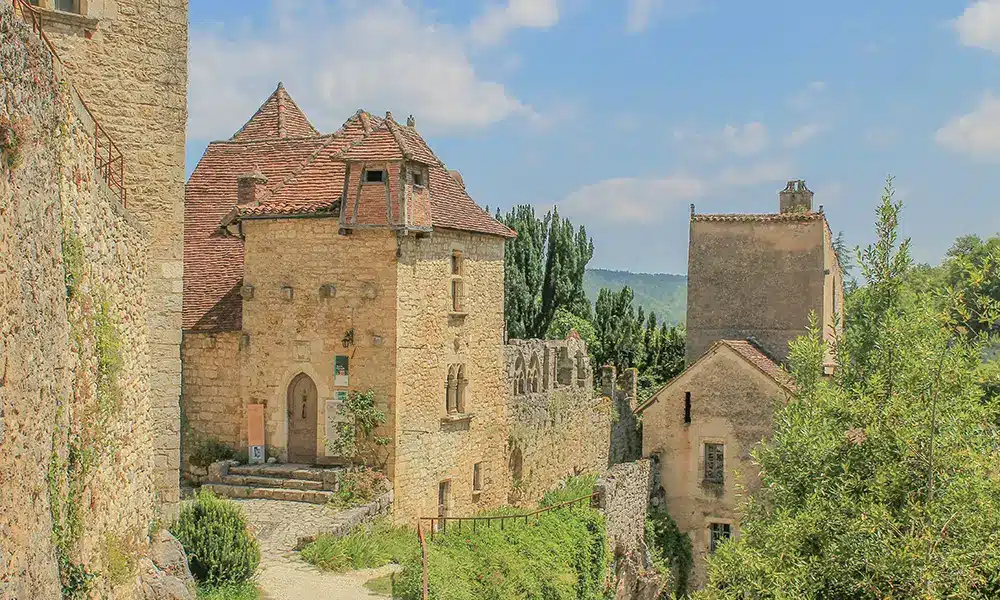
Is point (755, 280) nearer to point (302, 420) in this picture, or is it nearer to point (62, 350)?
point (302, 420)

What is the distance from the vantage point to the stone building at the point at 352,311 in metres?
19.9

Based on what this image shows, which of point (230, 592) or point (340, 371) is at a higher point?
point (340, 371)

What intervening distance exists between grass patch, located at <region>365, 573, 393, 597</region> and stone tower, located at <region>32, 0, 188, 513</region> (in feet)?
9.96

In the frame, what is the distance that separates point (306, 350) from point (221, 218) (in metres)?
4.42

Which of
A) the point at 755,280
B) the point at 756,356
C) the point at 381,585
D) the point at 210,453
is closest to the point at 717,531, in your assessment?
the point at 756,356

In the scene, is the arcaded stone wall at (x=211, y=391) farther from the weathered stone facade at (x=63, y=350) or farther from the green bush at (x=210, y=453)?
the weathered stone facade at (x=63, y=350)

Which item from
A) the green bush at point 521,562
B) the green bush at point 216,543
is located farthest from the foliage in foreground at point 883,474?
the green bush at point 216,543

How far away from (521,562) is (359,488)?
11.8 feet

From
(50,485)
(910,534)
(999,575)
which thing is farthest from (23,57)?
(999,575)

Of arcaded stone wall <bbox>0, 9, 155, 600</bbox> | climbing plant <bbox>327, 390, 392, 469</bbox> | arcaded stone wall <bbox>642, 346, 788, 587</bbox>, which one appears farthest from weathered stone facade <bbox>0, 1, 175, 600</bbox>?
arcaded stone wall <bbox>642, 346, 788, 587</bbox>

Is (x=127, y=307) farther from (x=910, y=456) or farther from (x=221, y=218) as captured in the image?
(x=221, y=218)

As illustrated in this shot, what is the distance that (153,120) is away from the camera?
13438 mm

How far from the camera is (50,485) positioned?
8.13m

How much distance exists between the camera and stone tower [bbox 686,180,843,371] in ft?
99.0
